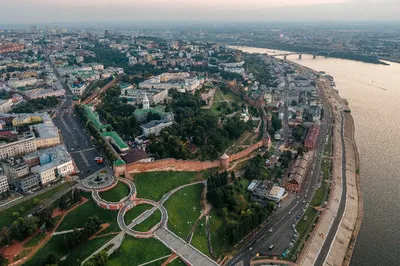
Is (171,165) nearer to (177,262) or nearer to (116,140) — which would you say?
(116,140)

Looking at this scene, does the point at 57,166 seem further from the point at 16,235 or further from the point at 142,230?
the point at 142,230

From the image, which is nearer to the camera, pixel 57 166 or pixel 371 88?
pixel 57 166

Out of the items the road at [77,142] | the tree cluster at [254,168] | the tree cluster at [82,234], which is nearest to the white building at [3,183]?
the road at [77,142]

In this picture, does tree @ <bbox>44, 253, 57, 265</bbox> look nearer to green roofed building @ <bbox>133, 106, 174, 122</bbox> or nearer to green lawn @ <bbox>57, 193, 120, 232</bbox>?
green lawn @ <bbox>57, 193, 120, 232</bbox>

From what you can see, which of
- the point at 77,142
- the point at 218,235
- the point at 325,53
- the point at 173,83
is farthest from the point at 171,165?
the point at 325,53

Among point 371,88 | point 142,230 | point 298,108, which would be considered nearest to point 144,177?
point 142,230
